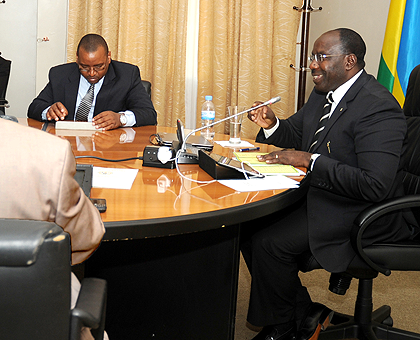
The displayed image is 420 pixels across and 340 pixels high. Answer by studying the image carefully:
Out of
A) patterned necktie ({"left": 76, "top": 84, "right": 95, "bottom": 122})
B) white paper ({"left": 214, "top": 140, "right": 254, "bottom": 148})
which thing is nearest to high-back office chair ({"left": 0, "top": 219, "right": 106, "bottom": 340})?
white paper ({"left": 214, "top": 140, "right": 254, "bottom": 148})

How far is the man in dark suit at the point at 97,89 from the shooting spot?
265 centimetres

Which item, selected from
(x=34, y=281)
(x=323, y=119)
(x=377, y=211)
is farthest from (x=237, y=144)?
(x=34, y=281)

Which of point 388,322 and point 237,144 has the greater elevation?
point 237,144

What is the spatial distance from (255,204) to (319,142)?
0.72 m

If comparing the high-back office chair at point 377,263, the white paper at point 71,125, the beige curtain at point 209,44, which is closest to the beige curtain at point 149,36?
the beige curtain at point 209,44

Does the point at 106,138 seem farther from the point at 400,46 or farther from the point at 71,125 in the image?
the point at 400,46

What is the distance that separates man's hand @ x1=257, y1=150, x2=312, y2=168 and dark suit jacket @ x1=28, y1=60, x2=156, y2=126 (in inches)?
46.9

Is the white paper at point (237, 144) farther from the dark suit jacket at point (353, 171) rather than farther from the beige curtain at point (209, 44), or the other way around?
the beige curtain at point (209, 44)

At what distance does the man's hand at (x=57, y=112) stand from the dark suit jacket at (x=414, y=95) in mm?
1745

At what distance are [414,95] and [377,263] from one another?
2.42 feet

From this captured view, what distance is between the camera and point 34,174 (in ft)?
1.94

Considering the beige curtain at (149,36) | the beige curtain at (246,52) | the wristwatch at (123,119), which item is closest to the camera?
the wristwatch at (123,119)

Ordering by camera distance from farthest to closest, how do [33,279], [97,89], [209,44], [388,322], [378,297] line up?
[209,44] → [97,89] → [378,297] → [388,322] → [33,279]

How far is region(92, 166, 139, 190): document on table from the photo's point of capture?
1.29 meters
